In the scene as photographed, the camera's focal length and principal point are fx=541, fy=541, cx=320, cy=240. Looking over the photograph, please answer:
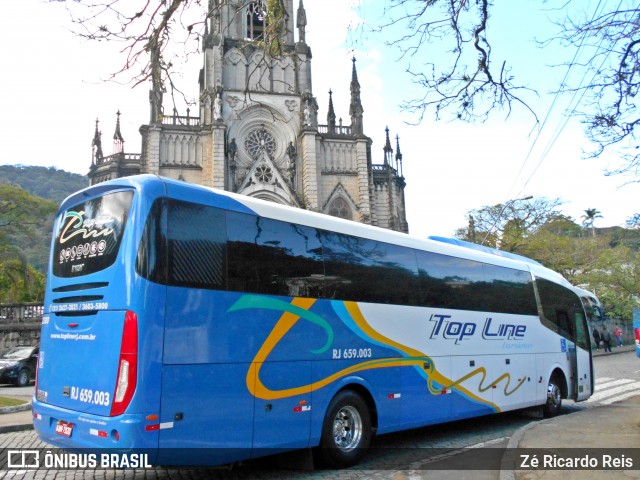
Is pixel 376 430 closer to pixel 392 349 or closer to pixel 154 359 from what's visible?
pixel 392 349

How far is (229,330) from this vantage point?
18.8ft

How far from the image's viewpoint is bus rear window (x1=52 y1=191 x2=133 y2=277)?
5559 millimetres

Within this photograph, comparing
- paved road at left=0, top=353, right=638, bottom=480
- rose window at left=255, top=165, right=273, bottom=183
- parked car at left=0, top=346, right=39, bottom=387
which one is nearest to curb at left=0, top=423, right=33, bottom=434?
paved road at left=0, top=353, right=638, bottom=480

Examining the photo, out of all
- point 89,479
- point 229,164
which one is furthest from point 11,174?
point 89,479

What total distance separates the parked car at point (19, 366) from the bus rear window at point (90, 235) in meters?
15.6

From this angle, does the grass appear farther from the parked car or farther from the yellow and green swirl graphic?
the yellow and green swirl graphic

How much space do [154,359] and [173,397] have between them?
16.7 inches

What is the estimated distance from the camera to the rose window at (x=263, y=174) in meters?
38.8

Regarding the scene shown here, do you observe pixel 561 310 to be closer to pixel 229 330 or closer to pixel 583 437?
pixel 583 437

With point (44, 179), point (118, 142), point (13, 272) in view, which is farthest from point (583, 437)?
point (44, 179)

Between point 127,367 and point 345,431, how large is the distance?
3283 mm

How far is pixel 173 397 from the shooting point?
514 centimetres

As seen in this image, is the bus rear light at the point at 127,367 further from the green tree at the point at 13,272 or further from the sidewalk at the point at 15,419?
the green tree at the point at 13,272

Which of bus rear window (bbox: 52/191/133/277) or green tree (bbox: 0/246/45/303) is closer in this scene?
bus rear window (bbox: 52/191/133/277)
